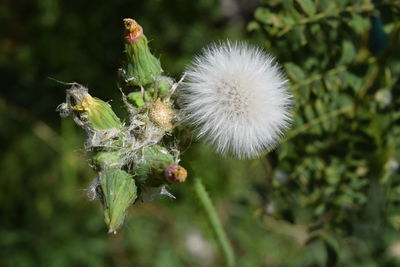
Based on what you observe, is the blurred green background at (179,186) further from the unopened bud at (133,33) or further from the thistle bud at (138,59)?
the unopened bud at (133,33)

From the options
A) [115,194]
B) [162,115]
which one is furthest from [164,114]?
[115,194]

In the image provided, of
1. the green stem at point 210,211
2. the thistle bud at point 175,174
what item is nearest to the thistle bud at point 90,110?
the thistle bud at point 175,174

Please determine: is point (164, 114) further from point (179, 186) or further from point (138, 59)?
point (179, 186)

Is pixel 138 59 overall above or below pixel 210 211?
above

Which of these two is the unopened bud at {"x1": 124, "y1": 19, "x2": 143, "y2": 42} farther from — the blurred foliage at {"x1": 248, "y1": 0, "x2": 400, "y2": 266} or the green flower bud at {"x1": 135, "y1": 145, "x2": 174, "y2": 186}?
the blurred foliage at {"x1": 248, "y1": 0, "x2": 400, "y2": 266}

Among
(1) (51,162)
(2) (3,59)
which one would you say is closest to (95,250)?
(1) (51,162)

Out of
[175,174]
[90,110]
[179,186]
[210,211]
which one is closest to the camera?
[175,174]

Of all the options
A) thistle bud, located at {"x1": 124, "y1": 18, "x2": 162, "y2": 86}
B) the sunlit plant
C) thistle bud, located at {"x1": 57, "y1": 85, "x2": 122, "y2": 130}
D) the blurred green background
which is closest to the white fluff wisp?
the sunlit plant

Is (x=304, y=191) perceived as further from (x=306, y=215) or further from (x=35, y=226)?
(x=35, y=226)
